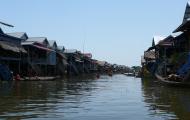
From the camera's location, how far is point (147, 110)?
1756 centimetres

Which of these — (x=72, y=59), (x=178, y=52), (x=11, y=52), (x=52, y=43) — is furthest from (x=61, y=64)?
(x=178, y=52)

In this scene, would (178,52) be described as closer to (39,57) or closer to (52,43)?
(39,57)

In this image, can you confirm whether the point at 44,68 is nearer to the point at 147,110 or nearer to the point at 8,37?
the point at 8,37

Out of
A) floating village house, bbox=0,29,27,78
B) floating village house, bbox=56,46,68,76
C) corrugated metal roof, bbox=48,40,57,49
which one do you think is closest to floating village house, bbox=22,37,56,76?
floating village house, bbox=0,29,27,78

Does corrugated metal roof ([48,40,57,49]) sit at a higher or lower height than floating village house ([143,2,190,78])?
higher

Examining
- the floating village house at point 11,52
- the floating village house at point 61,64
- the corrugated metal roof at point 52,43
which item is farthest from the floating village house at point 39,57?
the floating village house at point 61,64

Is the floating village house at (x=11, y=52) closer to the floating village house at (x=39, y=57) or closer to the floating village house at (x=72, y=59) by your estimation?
the floating village house at (x=39, y=57)

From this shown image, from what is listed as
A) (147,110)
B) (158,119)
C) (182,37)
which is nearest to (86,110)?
Answer: (147,110)

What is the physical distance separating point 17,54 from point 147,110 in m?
42.9

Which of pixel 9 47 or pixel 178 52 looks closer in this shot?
pixel 9 47

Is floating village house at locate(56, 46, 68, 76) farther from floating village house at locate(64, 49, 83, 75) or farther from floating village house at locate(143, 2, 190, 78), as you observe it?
floating village house at locate(143, 2, 190, 78)

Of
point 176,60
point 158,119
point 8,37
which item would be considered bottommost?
point 158,119

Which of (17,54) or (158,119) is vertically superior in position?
(17,54)

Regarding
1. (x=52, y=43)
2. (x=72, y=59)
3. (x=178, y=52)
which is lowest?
(x=178, y=52)
